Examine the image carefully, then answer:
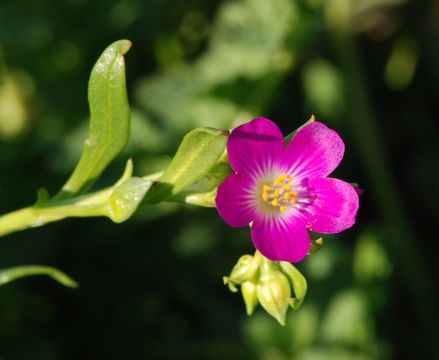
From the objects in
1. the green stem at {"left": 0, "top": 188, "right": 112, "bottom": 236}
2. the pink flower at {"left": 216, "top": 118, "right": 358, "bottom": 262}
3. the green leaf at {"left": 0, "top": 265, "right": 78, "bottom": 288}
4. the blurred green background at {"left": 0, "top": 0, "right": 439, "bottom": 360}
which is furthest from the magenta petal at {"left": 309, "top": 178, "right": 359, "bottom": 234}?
the blurred green background at {"left": 0, "top": 0, "right": 439, "bottom": 360}

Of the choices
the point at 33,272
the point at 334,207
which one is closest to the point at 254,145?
the point at 334,207

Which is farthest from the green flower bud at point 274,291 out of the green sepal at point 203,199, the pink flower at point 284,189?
the green sepal at point 203,199

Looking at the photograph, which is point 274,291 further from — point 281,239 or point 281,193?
point 281,193

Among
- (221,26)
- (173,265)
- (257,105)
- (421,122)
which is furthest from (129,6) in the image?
(421,122)

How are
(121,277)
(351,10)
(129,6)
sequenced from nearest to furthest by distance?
(121,277)
(129,6)
(351,10)

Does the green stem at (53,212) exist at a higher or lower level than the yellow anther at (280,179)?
higher

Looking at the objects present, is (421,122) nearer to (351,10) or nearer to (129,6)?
(351,10)

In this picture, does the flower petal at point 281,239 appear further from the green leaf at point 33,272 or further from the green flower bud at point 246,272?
the green leaf at point 33,272
